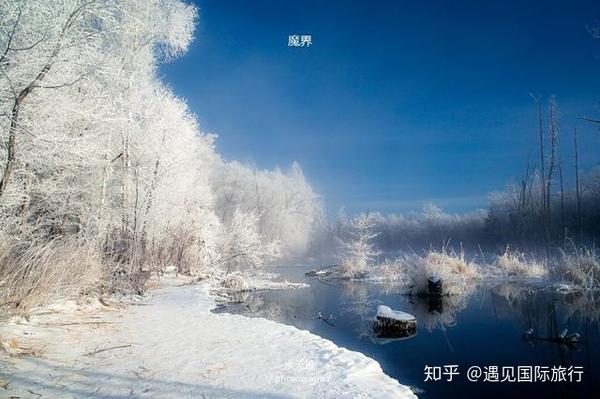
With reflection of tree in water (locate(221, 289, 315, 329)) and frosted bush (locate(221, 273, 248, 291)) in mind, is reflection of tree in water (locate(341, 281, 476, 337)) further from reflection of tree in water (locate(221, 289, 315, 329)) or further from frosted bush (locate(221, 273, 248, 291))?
frosted bush (locate(221, 273, 248, 291))

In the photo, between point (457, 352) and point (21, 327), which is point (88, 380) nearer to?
point (21, 327)

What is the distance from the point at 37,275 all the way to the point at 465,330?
337 inches

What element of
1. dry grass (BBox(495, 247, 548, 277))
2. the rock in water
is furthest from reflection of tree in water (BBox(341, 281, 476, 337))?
dry grass (BBox(495, 247, 548, 277))

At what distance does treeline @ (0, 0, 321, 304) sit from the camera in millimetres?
4727

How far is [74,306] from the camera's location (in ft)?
22.7

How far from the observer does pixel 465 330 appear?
871cm

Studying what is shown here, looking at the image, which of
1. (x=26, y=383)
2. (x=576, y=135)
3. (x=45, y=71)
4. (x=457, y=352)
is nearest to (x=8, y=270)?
(x=26, y=383)

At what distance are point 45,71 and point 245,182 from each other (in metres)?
36.8

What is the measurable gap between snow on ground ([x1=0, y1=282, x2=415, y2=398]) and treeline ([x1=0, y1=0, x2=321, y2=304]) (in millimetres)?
891

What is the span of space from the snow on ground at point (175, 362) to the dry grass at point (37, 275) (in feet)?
1.30

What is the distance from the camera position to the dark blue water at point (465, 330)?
550 cm

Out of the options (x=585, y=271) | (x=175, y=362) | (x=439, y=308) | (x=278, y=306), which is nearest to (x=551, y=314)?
(x=439, y=308)

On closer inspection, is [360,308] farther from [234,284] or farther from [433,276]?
[234,284]

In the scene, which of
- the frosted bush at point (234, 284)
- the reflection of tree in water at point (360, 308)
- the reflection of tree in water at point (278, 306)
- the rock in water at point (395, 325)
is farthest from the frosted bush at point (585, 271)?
the frosted bush at point (234, 284)
